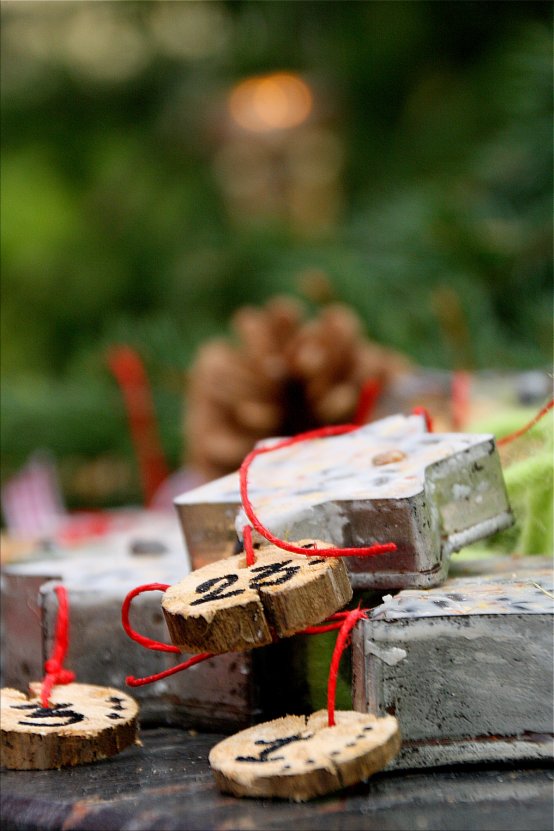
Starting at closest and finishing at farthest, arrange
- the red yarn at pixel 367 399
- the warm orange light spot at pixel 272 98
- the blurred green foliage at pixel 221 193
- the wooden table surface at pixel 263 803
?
1. the wooden table surface at pixel 263 803
2. the red yarn at pixel 367 399
3. the blurred green foliage at pixel 221 193
4. the warm orange light spot at pixel 272 98

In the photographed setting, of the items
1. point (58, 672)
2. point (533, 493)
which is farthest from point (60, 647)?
point (533, 493)

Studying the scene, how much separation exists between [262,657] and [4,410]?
2.28 feet

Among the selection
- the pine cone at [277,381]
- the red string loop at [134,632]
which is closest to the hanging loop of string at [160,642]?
the red string loop at [134,632]

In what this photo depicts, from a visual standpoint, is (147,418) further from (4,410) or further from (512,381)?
(512,381)

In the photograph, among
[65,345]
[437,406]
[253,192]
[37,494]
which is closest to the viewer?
[437,406]

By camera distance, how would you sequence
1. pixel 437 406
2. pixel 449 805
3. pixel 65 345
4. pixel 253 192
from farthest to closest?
pixel 253 192 < pixel 65 345 < pixel 437 406 < pixel 449 805

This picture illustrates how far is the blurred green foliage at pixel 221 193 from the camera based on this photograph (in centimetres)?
99

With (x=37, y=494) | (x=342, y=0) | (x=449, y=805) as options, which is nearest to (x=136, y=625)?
(x=449, y=805)

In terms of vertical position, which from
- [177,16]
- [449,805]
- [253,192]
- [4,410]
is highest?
[177,16]

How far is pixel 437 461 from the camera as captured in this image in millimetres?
444

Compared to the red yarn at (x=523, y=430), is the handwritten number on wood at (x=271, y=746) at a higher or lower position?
lower

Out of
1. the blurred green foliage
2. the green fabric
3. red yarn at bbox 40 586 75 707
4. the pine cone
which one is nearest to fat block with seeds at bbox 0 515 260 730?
red yarn at bbox 40 586 75 707

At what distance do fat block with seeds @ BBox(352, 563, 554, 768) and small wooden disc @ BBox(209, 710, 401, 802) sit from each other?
0.02m

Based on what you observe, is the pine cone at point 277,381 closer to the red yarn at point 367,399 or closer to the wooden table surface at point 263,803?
the red yarn at point 367,399
